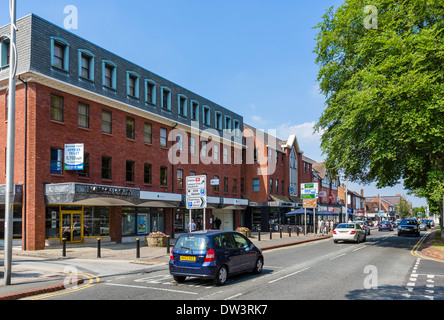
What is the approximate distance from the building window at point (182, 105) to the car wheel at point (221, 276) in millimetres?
25056

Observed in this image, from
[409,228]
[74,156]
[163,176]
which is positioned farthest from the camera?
[409,228]

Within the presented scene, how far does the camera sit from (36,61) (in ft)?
71.7

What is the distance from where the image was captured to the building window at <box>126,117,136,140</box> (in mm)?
28913

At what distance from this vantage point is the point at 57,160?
75.5 feet

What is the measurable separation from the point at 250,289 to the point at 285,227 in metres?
36.2

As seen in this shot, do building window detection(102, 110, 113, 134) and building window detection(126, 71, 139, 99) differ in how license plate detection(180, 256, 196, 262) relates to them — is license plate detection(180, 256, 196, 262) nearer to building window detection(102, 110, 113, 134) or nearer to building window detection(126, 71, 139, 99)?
building window detection(102, 110, 113, 134)

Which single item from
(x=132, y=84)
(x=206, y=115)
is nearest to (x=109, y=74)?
(x=132, y=84)

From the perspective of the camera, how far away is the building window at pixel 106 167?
26420mm

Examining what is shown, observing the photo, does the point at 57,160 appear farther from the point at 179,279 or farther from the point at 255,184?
the point at 255,184

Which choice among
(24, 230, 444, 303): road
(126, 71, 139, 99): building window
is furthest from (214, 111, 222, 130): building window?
(24, 230, 444, 303): road

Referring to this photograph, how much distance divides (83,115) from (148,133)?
6.70m

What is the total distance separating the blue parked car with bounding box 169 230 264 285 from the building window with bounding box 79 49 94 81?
17.6 m

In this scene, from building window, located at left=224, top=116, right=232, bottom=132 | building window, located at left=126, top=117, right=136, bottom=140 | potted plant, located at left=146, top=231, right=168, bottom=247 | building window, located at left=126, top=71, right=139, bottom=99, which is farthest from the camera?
building window, located at left=224, top=116, right=232, bottom=132
